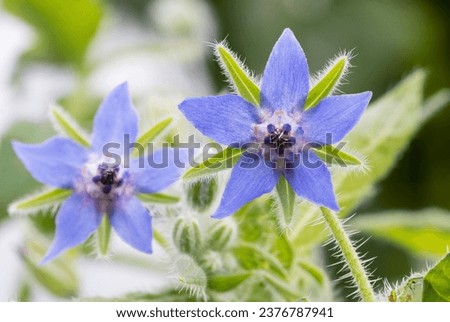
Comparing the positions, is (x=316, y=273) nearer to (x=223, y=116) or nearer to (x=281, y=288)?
(x=281, y=288)

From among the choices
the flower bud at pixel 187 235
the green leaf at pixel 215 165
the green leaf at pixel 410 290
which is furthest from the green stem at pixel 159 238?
the green leaf at pixel 410 290

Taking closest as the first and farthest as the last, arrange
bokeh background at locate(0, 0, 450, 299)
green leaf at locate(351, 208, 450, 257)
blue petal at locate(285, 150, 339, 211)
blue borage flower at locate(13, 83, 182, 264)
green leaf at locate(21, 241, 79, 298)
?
1. blue petal at locate(285, 150, 339, 211)
2. blue borage flower at locate(13, 83, 182, 264)
3. green leaf at locate(21, 241, 79, 298)
4. green leaf at locate(351, 208, 450, 257)
5. bokeh background at locate(0, 0, 450, 299)

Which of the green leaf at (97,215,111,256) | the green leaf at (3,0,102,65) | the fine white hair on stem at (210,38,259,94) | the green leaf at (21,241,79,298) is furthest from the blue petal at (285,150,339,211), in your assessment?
the green leaf at (3,0,102,65)

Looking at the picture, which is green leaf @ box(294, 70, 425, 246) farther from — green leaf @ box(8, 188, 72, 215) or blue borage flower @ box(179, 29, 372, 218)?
green leaf @ box(8, 188, 72, 215)
